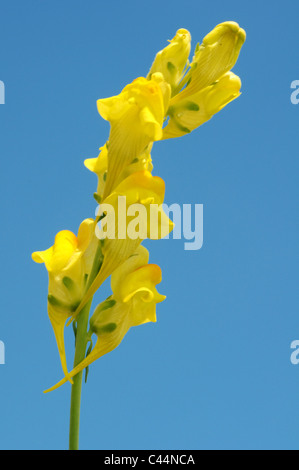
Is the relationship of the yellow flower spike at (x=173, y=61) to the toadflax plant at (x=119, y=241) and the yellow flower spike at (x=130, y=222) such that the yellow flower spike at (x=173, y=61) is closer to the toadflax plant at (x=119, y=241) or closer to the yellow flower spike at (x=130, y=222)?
the toadflax plant at (x=119, y=241)

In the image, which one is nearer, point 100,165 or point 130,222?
point 130,222

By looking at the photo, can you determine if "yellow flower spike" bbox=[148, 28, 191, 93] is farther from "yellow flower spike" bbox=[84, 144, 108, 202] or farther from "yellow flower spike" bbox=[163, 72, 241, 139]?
"yellow flower spike" bbox=[84, 144, 108, 202]

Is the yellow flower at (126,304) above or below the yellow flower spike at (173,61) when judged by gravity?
below

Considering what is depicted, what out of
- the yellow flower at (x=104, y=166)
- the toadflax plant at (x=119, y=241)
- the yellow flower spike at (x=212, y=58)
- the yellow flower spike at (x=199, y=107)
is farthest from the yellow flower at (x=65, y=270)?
the yellow flower spike at (x=212, y=58)

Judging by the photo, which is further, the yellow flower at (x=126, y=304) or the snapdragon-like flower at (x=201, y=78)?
the snapdragon-like flower at (x=201, y=78)

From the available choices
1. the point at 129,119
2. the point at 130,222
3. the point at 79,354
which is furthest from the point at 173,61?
the point at 79,354

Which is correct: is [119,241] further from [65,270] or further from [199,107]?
[199,107]
